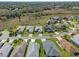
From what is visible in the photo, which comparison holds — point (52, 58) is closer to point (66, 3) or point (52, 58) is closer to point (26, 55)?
point (26, 55)

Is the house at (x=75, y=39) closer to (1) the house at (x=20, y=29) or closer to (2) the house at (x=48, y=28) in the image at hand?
(2) the house at (x=48, y=28)

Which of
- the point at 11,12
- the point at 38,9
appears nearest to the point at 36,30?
the point at 38,9

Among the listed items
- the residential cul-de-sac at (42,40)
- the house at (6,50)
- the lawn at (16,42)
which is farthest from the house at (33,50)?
the house at (6,50)

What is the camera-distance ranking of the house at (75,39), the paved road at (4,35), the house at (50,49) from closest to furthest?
1. the house at (50,49)
2. the house at (75,39)
3. the paved road at (4,35)

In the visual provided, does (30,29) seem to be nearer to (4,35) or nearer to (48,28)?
(48,28)

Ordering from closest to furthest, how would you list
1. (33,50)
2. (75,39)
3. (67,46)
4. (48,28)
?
1. (33,50)
2. (67,46)
3. (75,39)
4. (48,28)

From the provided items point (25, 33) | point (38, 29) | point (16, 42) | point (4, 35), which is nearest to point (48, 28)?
point (38, 29)
